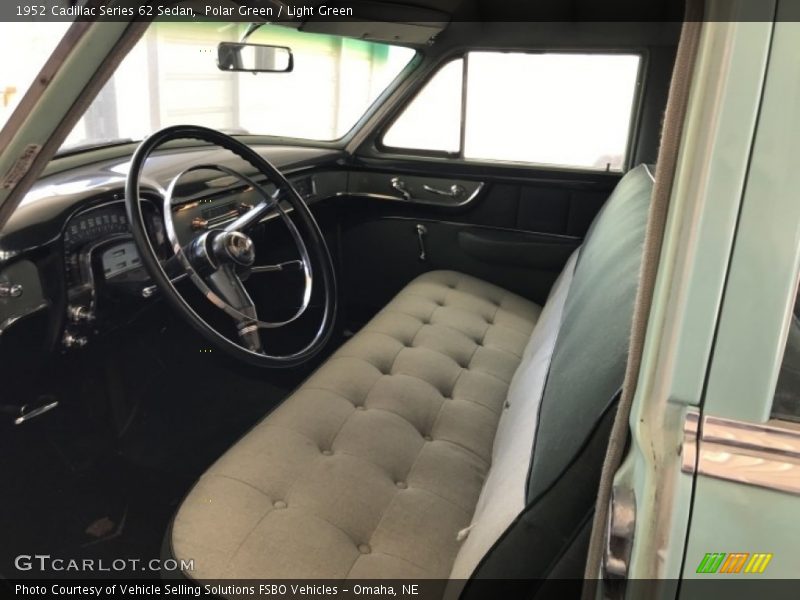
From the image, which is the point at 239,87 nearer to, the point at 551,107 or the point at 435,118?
the point at 435,118

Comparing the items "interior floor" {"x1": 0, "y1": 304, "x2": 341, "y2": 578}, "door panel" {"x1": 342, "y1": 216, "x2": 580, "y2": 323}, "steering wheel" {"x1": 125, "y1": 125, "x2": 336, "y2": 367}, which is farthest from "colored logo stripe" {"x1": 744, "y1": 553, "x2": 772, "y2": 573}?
"door panel" {"x1": 342, "y1": 216, "x2": 580, "y2": 323}

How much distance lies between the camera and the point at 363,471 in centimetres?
133

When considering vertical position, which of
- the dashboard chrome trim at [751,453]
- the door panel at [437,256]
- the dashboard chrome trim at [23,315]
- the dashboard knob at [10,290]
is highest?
the dashboard chrome trim at [751,453]

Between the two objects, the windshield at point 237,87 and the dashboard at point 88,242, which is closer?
the dashboard at point 88,242

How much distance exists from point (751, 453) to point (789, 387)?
8 centimetres

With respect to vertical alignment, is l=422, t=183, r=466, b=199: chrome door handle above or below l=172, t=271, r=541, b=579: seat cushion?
above

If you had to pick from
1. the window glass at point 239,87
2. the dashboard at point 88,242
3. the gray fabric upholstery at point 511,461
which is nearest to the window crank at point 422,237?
the window glass at point 239,87

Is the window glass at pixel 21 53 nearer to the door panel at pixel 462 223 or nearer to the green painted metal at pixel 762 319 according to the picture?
the green painted metal at pixel 762 319

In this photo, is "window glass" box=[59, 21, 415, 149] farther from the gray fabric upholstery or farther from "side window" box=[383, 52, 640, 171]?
the gray fabric upholstery

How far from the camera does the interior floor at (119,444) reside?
5.47ft

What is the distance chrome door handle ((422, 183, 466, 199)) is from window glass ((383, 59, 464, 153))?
0.17 meters

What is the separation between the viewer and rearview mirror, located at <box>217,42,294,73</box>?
1.96 m

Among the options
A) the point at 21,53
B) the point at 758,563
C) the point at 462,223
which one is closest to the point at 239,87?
the point at 462,223

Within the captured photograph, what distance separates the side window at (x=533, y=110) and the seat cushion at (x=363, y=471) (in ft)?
3.52
